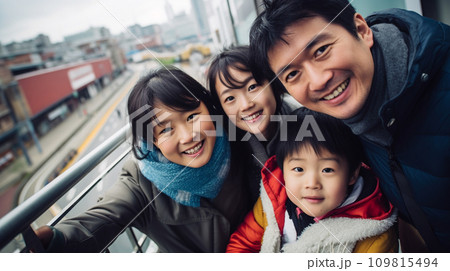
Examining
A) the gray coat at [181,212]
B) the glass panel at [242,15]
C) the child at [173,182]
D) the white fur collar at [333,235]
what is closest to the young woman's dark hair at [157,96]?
the child at [173,182]

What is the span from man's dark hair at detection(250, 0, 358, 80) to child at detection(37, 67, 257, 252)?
0.23 meters

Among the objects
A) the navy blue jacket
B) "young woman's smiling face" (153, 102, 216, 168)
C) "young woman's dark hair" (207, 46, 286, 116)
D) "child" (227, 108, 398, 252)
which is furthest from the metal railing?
the navy blue jacket

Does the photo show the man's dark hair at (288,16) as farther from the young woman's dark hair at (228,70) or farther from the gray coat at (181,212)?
the gray coat at (181,212)

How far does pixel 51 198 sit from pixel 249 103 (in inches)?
19.2

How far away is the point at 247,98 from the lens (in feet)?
1.91

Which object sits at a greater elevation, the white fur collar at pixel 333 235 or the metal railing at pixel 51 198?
the metal railing at pixel 51 198

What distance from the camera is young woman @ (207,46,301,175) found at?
0.58 m

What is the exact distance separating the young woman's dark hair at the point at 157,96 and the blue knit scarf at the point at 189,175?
4 centimetres

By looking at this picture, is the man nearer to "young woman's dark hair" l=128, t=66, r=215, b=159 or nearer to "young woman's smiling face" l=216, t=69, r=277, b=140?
"young woman's smiling face" l=216, t=69, r=277, b=140

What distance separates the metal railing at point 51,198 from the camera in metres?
0.37

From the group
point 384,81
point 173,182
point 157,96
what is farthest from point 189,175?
point 384,81

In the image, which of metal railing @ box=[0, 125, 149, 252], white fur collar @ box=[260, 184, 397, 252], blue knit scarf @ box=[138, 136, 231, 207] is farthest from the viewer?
blue knit scarf @ box=[138, 136, 231, 207]

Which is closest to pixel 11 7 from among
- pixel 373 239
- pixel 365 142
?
pixel 365 142

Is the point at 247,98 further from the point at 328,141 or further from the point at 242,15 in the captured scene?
the point at 242,15
